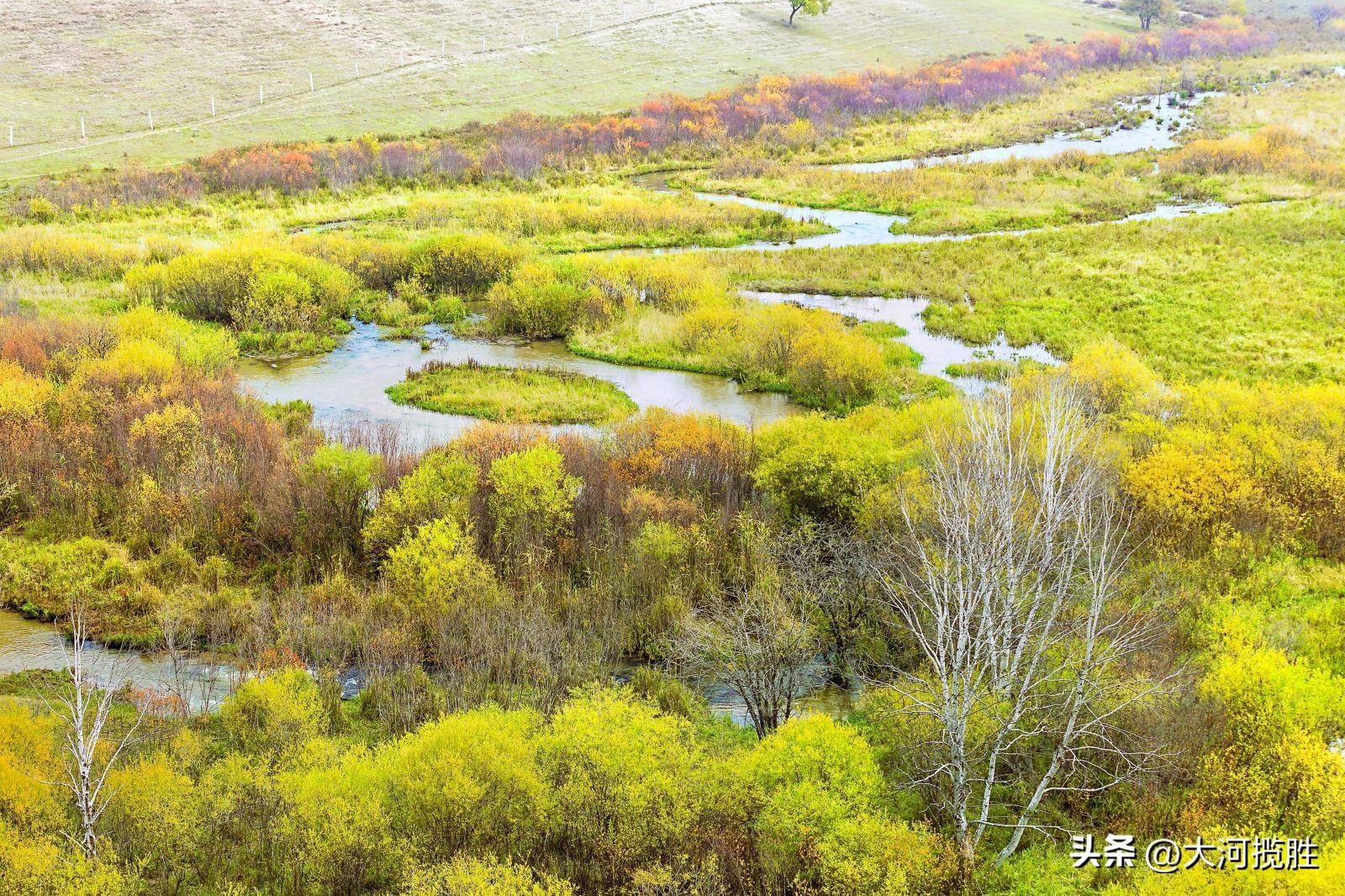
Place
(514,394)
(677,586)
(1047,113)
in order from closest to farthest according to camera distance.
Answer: (677,586) < (514,394) < (1047,113)

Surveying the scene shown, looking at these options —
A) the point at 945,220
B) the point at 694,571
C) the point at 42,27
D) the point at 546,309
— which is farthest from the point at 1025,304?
the point at 42,27

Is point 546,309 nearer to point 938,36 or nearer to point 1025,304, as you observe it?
point 1025,304

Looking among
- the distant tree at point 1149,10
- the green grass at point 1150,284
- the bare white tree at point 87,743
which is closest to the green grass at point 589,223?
the green grass at point 1150,284

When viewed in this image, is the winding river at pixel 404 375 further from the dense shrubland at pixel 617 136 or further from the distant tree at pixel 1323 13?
the distant tree at pixel 1323 13

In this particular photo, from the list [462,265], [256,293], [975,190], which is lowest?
[256,293]

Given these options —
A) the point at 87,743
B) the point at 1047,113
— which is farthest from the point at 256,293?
the point at 1047,113

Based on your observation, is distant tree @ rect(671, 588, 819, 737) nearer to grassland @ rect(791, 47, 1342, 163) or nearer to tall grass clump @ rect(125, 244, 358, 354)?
tall grass clump @ rect(125, 244, 358, 354)

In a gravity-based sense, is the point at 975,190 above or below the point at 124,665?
above

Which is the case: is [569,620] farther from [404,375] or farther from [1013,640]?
[404,375]
